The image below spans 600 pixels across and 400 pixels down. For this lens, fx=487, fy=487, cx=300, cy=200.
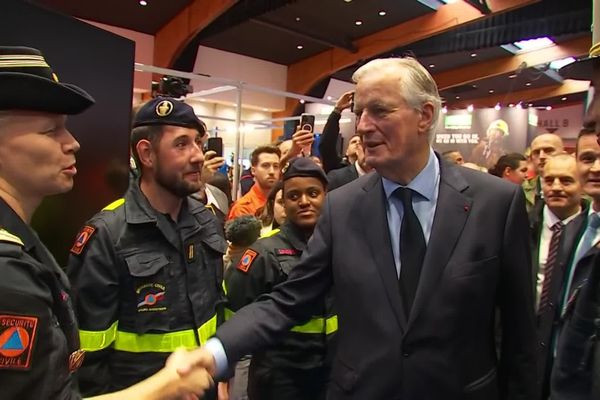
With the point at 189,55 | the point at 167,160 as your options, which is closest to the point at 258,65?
the point at 189,55

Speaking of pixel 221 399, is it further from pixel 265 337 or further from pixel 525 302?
pixel 525 302

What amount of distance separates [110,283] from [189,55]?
10156mm

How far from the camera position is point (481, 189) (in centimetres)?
164

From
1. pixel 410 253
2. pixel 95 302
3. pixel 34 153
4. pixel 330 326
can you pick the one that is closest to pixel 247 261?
pixel 330 326

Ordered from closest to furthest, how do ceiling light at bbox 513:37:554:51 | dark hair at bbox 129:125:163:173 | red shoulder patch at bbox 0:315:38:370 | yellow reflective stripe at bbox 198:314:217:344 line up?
red shoulder patch at bbox 0:315:38:370, yellow reflective stripe at bbox 198:314:217:344, dark hair at bbox 129:125:163:173, ceiling light at bbox 513:37:554:51

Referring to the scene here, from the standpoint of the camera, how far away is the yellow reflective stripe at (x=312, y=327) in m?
2.24

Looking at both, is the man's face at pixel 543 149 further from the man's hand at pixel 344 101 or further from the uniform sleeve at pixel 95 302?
the uniform sleeve at pixel 95 302

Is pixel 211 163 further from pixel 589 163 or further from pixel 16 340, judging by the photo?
pixel 16 340

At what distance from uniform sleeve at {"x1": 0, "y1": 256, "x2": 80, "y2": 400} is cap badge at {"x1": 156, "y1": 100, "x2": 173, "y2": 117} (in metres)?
1.10

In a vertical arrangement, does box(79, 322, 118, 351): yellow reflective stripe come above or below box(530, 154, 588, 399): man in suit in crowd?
below

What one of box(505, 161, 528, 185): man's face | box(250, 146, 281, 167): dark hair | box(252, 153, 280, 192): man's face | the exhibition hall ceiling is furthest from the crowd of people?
the exhibition hall ceiling

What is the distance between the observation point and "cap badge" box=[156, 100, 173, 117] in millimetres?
2098

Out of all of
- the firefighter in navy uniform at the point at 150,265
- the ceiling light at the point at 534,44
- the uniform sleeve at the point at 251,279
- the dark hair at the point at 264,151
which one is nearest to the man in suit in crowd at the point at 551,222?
the uniform sleeve at the point at 251,279

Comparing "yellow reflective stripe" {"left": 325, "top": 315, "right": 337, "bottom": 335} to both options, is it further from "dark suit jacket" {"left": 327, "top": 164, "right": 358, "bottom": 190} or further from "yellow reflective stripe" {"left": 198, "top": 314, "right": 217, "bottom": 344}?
"dark suit jacket" {"left": 327, "top": 164, "right": 358, "bottom": 190}
